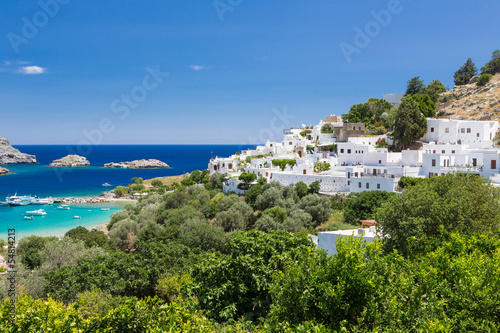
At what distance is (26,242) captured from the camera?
75.0ft

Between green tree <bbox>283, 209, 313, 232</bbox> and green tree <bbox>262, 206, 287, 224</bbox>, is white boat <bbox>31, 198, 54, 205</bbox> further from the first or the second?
green tree <bbox>283, 209, 313, 232</bbox>

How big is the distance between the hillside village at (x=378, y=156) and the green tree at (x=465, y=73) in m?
12.1

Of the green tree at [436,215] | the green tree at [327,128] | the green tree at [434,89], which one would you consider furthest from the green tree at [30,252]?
the green tree at [434,89]

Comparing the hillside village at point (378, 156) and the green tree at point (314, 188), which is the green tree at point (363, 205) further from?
the green tree at point (314, 188)

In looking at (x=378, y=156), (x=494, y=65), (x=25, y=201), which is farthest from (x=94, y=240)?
(x=494, y=65)

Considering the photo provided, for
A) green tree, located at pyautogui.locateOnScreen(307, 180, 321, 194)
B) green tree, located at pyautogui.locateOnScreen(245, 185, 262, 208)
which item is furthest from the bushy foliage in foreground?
green tree, located at pyautogui.locateOnScreen(307, 180, 321, 194)

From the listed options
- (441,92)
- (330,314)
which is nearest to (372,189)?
(330,314)

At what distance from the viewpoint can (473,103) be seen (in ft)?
175

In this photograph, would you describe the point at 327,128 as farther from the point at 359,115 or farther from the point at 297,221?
the point at 297,221

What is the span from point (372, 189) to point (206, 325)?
28.0m

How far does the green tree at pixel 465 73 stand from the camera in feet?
228

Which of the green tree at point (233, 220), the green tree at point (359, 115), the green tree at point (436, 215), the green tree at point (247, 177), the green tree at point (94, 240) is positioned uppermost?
the green tree at point (359, 115)

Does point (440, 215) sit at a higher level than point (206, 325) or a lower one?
higher

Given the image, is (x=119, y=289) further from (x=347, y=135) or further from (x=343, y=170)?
(x=347, y=135)
